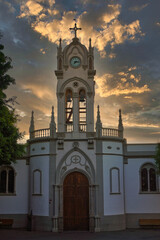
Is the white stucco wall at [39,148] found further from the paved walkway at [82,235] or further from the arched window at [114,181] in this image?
the paved walkway at [82,235]

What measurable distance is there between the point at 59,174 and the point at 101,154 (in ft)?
12.3

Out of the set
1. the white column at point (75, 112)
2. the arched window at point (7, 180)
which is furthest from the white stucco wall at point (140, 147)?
the arched window at point (7, 180)

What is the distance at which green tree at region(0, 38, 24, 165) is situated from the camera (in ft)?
68.2

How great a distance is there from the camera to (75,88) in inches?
1089

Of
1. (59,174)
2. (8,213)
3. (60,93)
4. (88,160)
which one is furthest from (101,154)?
(8,213)

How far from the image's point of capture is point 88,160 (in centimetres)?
2620

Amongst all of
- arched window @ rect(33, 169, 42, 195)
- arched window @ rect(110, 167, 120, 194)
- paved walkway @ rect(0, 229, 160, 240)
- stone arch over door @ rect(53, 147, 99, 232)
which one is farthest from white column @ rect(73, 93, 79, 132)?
paved walkway @ rect(0, 229, 160, 240)

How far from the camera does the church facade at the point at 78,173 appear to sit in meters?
25.5

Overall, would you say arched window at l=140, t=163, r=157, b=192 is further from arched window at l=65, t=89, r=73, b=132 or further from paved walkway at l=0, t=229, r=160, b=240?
arched window at l=65, t=89, r=73, b=132

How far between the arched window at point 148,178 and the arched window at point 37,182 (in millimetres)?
8720

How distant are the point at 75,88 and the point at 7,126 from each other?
26.6 ft

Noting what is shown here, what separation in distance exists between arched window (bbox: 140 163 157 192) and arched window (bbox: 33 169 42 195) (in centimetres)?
872

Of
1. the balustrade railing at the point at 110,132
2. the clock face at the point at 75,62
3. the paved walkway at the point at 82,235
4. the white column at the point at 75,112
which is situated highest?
the clock face at the point at 75,62

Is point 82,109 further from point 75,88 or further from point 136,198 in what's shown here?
point 136,198
